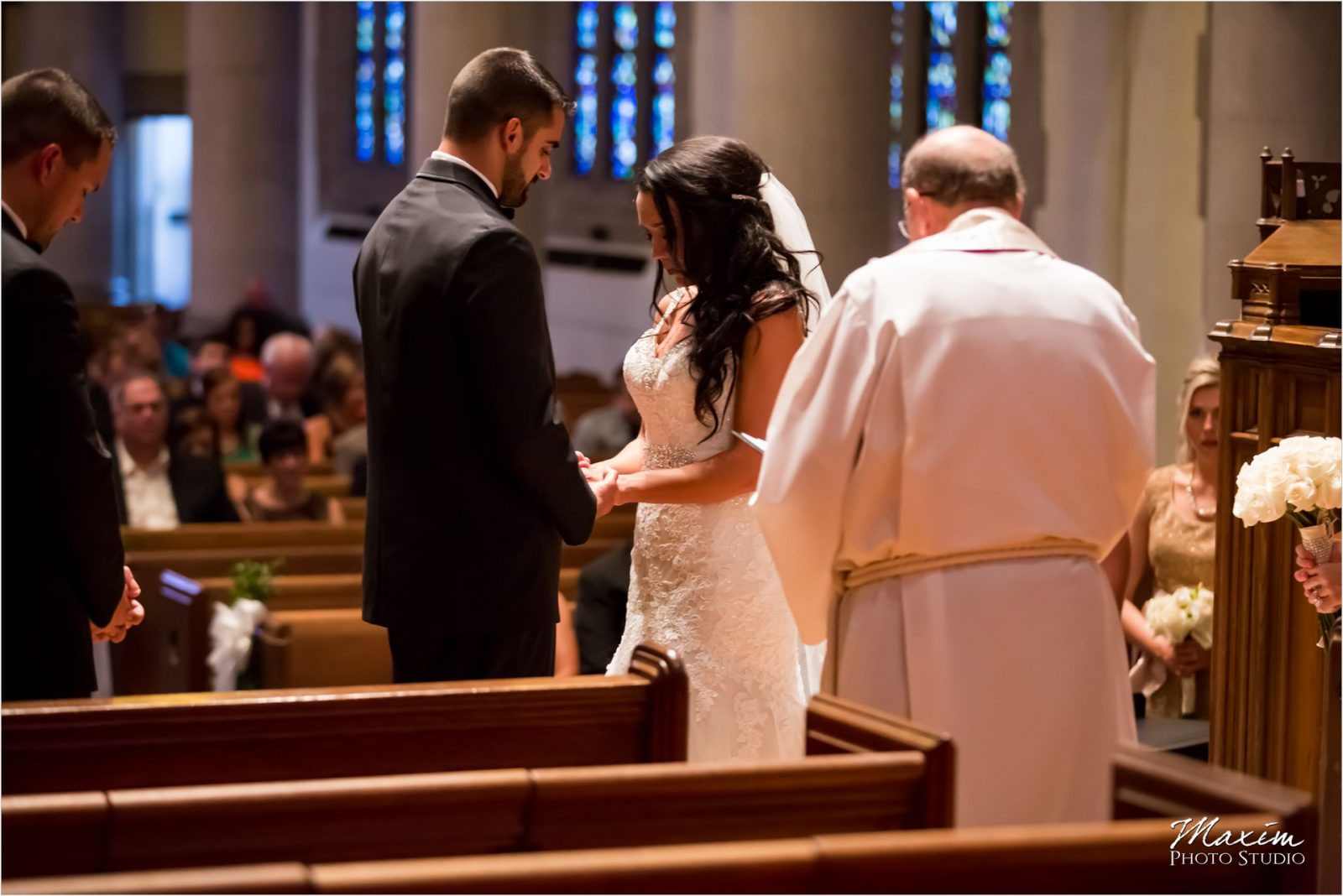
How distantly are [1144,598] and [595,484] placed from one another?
273 centimetres

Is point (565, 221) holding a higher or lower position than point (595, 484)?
higher

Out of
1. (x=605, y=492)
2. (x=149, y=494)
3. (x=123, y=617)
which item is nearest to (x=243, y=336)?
(x=149, y=494)

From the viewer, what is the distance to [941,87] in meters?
14.2

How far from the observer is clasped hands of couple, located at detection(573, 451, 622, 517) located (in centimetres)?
384

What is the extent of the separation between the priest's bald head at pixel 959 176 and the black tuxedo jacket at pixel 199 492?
5.91 metres

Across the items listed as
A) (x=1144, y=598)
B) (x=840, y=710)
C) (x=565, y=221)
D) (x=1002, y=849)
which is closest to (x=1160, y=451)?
(x=1144, y=598)

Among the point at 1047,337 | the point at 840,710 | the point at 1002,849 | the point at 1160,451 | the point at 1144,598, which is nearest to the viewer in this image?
the point at 1002,849

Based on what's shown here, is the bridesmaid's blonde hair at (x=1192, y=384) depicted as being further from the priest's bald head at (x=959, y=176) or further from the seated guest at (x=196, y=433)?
the seated guest at (x=196, y=433)

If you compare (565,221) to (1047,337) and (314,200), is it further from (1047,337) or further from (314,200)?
(1047,337)

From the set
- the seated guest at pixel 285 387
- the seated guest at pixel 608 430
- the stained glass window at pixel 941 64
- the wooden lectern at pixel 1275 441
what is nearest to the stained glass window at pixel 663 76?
the stained glass window at pixel 941 64

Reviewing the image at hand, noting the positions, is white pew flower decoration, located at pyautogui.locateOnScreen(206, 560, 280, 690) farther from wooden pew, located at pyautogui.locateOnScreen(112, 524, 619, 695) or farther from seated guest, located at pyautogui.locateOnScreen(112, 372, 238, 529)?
seated guest, located at pyautogui.locateOnScreen(112, 372, 238, 529)

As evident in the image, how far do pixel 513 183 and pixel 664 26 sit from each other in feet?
46.7

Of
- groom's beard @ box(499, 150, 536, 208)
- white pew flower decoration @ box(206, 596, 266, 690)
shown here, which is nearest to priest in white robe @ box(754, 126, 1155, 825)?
groom's beard @ box(499, 150, 536, 208)

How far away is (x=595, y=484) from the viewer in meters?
3.91
